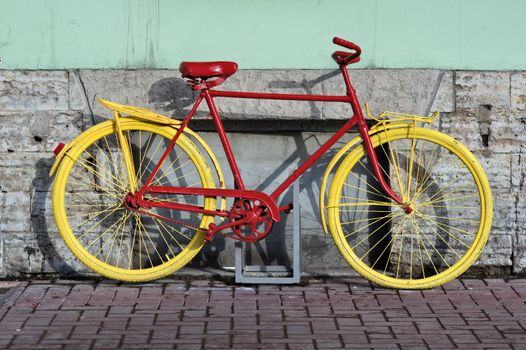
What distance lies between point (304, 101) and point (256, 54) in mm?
416

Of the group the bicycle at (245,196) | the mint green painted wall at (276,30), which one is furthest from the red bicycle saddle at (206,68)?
the mint green painted wall at (276,30)

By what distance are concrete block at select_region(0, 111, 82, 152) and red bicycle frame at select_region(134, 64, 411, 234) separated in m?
0.69

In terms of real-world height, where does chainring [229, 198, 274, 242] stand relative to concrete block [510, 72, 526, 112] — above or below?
below

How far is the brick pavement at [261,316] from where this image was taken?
227 inches

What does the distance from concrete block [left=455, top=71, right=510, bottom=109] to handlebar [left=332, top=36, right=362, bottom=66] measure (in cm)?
76

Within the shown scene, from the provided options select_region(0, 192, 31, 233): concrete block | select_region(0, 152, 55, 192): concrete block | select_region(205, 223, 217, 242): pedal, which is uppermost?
select_region(0, 152, 55, 192): concrete block

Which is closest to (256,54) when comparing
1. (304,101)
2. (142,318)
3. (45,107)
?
(304,101)

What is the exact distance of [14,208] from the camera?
23.3ft

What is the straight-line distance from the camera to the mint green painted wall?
6.97m

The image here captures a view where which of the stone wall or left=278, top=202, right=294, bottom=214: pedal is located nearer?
left=278, top=202, right=294, bottom=214: pedal

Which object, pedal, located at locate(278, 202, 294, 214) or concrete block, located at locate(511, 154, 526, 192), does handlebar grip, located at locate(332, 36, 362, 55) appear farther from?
concrete block, located at locate(511, 154, 526, 192)

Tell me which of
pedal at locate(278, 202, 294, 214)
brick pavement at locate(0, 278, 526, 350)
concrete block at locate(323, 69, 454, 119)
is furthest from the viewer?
concrete block at locate(323, 69, 454, 119)

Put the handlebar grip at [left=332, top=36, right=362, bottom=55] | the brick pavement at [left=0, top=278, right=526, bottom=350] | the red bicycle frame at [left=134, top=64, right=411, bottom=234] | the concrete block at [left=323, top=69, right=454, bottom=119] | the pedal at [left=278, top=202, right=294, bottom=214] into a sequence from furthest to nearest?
the concrete block at [left=323, top=69, right=454, bottom=119], the pedal at [left=278, top=202, right=294, bottom=214], the red bicycle frame at [left=134, top=64, right=411, bottom=234], the handlebar grip at [left=332, top=36, right=362, bottom=55], the brick pavement at [left=0, top=278, right=526, bottom=350]

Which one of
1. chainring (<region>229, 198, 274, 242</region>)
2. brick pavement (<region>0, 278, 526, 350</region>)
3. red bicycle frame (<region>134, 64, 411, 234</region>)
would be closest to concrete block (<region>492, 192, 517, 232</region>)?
brick pavement (<region>0, 278, 526, 350</region>)
